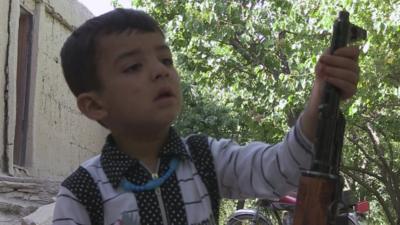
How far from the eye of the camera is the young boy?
1.54 metres

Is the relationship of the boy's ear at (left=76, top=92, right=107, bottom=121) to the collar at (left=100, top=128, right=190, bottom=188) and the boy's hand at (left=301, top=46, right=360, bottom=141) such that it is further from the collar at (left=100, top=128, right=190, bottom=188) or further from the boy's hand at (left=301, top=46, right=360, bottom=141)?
the boy's hand at (left=301, top=46, right=360, bottom=141)

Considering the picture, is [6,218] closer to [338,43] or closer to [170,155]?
[170,155]

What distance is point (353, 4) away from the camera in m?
6.90

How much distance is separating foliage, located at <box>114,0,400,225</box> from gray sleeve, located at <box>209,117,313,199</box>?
219 inches

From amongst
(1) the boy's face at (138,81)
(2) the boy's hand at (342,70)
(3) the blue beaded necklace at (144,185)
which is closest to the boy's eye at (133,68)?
(1) the boy's face at (138,81)

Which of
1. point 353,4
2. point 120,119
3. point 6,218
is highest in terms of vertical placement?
point 353,4

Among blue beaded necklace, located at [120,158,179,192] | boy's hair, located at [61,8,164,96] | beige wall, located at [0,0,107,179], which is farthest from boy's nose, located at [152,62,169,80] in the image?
beige wall, located at [0,0,107,179]

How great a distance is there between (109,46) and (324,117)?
65 centimetres

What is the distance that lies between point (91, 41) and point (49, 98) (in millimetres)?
6312

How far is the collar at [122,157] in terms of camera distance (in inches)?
62.1

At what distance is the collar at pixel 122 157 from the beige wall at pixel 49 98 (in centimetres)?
467

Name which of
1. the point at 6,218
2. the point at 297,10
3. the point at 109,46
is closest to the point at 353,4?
the point at 297,10

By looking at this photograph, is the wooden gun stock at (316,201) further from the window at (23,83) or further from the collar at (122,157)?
the window at (23,83)

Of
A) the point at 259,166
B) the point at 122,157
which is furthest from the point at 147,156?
the point at 259,166
